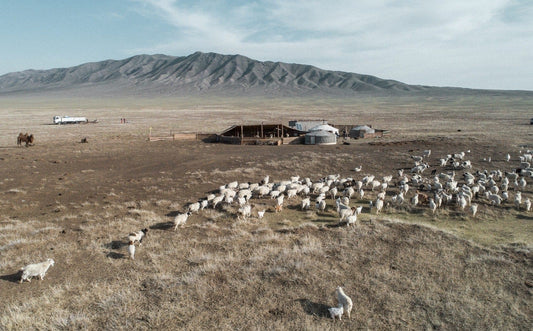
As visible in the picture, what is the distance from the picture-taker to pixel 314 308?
8.84 metres

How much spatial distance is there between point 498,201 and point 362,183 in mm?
6940

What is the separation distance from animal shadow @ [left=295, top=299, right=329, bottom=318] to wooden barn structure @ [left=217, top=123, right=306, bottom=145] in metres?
32.0

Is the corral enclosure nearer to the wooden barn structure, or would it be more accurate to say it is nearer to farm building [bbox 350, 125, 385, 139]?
the wooden barn structure

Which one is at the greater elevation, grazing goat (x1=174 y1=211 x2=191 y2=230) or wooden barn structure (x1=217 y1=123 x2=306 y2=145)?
wooden barn structure (x1=217 y1=123 x2=306 y2=145)

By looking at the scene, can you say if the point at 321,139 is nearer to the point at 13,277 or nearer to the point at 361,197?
the point at 361,197

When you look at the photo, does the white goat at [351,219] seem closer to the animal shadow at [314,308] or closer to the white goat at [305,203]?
the white goat at [305,203]

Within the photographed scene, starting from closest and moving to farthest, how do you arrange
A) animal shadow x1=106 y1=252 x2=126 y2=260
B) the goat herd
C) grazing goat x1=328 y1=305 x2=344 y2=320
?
grazing goat x1=328 y1=305 x2=344 y2=320, animal shadow x1=106 y1=252 x2=126 y2=260, the goat herd

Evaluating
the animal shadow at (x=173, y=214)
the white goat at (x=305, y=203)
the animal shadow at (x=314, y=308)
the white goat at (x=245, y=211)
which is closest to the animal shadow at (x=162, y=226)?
the animal shadow at (x=173, y=214)

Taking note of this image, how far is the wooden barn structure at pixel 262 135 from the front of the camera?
40.9m

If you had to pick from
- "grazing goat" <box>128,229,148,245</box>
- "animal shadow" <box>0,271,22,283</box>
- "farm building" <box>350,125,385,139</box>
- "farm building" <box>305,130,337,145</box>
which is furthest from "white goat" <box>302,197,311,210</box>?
"farm building" <box>350,125,385,139</box>

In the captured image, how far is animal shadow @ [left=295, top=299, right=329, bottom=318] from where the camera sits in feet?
28.3

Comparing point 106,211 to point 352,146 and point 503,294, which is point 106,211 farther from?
point 352,146

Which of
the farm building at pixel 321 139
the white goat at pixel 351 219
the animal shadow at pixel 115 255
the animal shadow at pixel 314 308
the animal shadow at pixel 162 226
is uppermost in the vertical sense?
the farm building at pixel 321 139

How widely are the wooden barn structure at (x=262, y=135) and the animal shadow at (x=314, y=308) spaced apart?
105 feet
